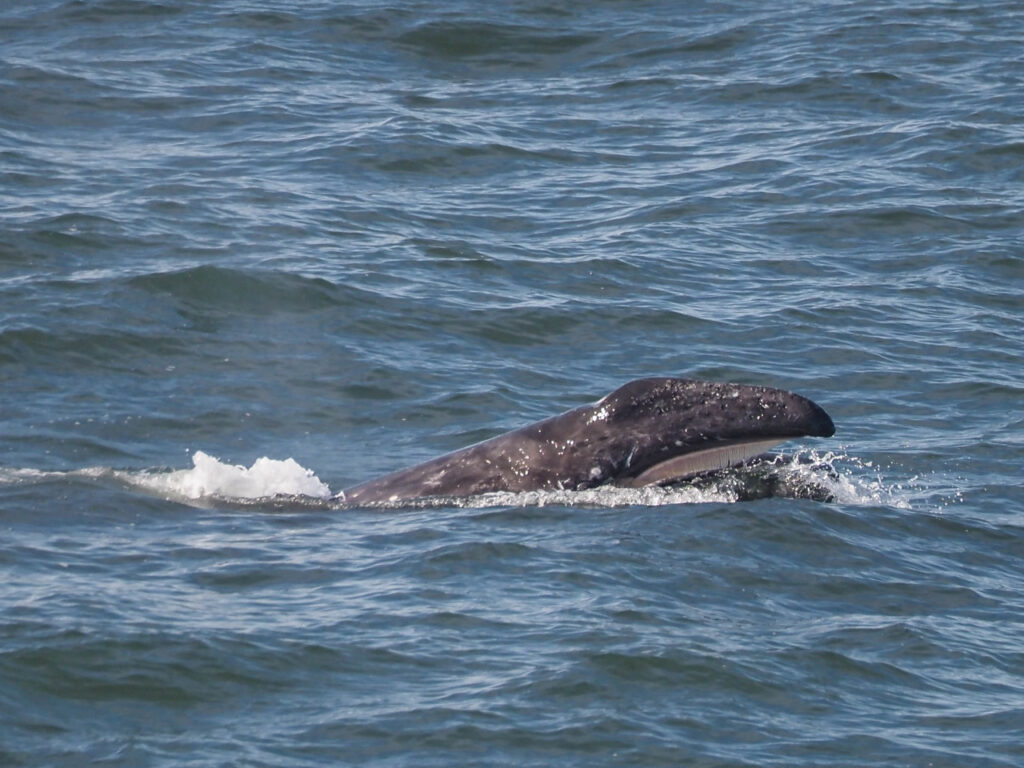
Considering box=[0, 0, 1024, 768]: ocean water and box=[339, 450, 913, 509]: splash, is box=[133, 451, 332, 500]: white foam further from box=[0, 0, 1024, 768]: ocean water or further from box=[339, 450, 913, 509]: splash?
box=[339, 450, 913, 509]: splash

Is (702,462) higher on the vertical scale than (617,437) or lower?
lower

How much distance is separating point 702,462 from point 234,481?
346cm

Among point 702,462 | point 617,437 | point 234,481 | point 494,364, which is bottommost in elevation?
point 494,364

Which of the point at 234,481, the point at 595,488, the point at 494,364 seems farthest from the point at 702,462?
the point at 494,364

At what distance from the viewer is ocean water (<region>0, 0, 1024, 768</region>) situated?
9.12m

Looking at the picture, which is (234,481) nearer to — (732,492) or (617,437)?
(617,437)

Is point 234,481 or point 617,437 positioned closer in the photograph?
point 617,437

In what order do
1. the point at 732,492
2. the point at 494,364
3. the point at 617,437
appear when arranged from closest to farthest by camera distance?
1. the point at 617,437
2. the point at 732,492
3. the point at 494,364

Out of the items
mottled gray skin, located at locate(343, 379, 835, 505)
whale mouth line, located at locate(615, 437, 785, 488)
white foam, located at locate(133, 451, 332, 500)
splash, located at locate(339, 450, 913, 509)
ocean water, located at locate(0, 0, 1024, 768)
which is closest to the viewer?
ocean water, located at locate(0, 0, 1024, 768)

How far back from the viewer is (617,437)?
11.7m

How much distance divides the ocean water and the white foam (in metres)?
0.04

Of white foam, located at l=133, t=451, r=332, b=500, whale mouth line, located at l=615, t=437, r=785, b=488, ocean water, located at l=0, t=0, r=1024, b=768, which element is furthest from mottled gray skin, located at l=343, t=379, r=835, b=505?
white foam, located at l=133, t=451, r=332, b=500

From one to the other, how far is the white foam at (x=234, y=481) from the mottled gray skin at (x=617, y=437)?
0.60 m

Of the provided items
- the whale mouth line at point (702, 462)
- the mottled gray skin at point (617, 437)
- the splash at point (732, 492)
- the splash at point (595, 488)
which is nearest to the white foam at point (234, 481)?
the splash at point (595, 488)
